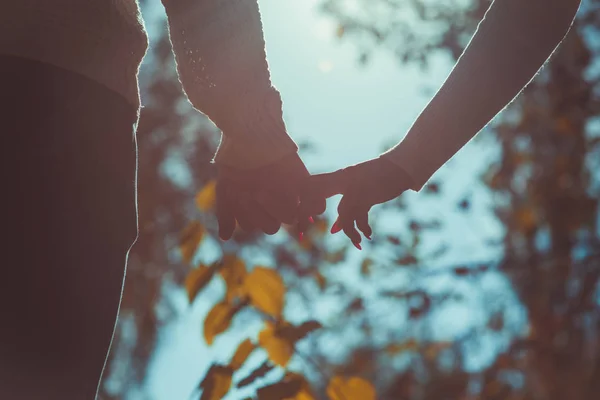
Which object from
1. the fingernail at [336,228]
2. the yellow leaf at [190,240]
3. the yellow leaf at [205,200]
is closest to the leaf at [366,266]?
the yellow leaf at [205,200]

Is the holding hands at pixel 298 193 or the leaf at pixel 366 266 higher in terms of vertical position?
the leaf at pixel 366 266

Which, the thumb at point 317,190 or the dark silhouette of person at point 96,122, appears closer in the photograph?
the dark silhouette of person at point 96,122

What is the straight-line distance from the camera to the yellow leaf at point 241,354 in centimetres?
139

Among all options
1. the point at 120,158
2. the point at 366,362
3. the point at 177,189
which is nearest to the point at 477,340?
the point at 366,362

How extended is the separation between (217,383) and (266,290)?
0.97 ft

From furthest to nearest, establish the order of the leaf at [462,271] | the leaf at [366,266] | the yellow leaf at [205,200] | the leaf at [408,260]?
the leaf at [408,260] < the leaf at [366,266] < the leaf at [462,271] < the yellow leaf at [205,200]

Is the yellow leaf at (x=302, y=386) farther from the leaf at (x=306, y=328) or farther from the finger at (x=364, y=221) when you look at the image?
the finger at (x=364, y=221)

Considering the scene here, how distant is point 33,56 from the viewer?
92 centimetres

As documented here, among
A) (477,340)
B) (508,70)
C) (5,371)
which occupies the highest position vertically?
(477,340)

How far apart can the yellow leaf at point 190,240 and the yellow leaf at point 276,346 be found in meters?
0.39

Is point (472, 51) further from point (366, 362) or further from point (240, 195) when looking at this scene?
point (366, 362)

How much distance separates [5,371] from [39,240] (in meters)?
0.19

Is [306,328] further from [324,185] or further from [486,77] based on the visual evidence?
[486,77]

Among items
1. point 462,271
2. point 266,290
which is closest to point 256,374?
point 266,290
